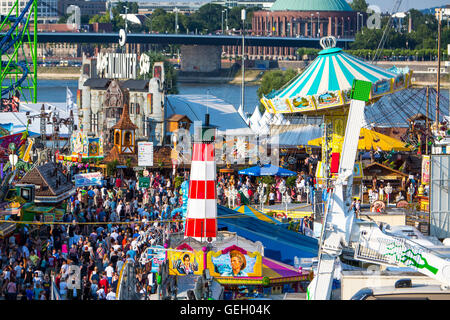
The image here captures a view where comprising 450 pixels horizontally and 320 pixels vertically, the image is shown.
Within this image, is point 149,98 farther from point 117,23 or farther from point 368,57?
point 117,23

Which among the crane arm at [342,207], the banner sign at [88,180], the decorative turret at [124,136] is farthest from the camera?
the decorative turret at [124,136]

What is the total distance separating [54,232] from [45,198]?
1.44 meters

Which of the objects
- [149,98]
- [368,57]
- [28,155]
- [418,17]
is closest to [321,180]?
[28,155]

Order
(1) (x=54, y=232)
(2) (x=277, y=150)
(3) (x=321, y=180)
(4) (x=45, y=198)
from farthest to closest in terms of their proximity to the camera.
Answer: (2) (x=277, y=150) → (3) (x=321, y=180) → (4) (x=45, y=198) → (1) (x=54, y=232)

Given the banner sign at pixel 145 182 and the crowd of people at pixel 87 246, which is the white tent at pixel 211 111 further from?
the crowd of people at pixel 87 246

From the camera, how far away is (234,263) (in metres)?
10.3

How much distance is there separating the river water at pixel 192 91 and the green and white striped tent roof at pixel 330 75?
46315mm

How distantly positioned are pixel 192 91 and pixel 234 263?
75913 millimetres

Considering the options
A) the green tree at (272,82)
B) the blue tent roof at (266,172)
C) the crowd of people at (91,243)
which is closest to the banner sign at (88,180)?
the crowd of people at (91,243)

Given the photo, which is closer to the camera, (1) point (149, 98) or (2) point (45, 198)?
(2) point (45, 198)

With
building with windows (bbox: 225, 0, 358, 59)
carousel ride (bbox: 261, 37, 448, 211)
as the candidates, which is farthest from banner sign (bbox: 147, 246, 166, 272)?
building with windows (bbox: 225, 0, 358, 59)

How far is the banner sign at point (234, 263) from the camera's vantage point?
1028 centimetres

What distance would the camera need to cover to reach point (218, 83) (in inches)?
4055
